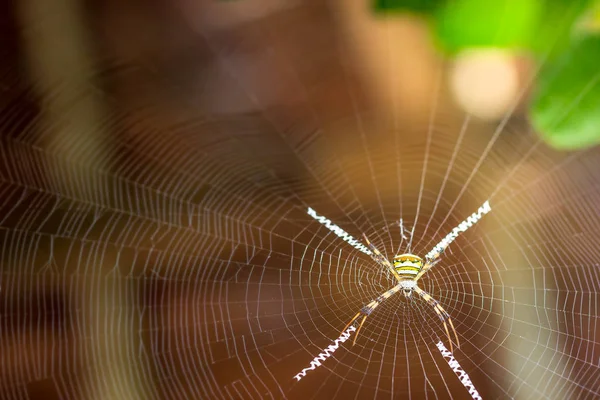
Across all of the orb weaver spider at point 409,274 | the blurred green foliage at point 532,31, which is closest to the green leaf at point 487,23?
the blurred green foliage at point 532,31

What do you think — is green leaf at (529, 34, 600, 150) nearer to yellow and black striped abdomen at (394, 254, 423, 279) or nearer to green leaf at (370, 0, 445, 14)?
green leaf at (370, 0, 445, 14)

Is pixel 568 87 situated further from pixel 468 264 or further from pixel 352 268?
pixel 352 268

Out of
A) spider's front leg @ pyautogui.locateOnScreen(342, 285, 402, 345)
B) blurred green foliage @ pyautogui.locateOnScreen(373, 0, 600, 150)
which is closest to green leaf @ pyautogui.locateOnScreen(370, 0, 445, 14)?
blurred green foliage @ pyautogui.locateOnScreen(373, 0, 600, 150)

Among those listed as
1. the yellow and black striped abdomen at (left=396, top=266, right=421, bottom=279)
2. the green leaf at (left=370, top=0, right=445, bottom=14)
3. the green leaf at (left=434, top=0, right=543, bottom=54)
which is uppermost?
the yellow and black striped abdomen at (left=396, top=266, right=421, bottom=279)

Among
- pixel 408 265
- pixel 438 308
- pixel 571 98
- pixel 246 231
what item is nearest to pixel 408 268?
pixel 408 265

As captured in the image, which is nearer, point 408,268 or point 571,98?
point 571,98

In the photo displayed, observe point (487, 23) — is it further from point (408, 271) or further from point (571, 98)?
point (408, 271)


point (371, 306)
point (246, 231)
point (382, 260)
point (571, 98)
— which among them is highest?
point (246, 231)

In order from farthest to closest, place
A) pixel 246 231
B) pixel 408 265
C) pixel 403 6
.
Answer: pixel 408 265
pixel 246 231
pixel 403 6
